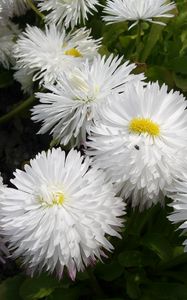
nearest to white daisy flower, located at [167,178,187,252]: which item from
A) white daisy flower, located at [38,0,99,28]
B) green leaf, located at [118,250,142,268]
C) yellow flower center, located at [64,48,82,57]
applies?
green leaf, located at [118,250,142,268]

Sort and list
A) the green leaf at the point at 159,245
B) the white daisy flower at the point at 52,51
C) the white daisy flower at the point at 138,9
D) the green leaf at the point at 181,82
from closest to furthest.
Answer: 1. the green leaf at the point at 159,245
2. the white daisy flower at the point at 138,9
3. the white daisy flower at the point at 52,51
4. the green leaf at the point at 181,82

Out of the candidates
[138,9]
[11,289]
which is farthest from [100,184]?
[138,9]

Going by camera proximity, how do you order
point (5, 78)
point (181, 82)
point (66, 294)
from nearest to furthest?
point (66, 294)
point (181, 82)
point (5, 78)

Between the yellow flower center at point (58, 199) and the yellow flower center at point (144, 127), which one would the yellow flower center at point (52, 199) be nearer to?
the yellow flower center at point (58, 199)

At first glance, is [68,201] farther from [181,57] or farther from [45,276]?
[181,57]

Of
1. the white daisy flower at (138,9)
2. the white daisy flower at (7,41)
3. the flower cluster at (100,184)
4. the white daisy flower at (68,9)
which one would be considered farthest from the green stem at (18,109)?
the flower cluster at (100,184)

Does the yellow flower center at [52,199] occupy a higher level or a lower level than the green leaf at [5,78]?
lower

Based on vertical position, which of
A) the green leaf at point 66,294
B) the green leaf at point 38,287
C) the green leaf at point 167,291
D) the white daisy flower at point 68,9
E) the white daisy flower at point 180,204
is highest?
the white daisy flower at point 68,9

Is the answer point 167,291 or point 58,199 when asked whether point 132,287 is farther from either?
point 58,199
